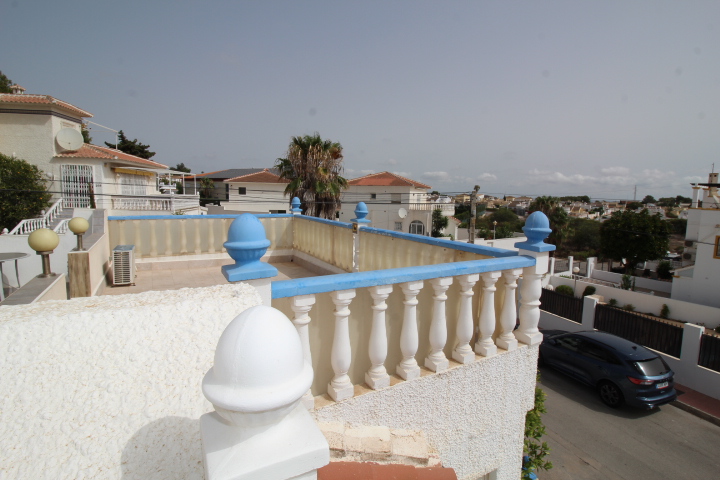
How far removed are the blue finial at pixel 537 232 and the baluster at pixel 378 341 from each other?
1.37m

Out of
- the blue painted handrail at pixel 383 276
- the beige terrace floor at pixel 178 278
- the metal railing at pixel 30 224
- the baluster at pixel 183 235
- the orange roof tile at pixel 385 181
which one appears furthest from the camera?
the orange roof tile at pixel 385 181

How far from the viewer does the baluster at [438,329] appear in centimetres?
274

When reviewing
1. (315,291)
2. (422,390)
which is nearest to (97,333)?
(315,291)

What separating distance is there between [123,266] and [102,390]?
202 inches

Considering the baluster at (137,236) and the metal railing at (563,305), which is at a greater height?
the baluster at (137,236)

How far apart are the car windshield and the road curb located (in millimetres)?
1831

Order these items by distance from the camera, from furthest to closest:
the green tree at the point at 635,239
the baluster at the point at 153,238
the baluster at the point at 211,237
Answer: the green tree at the point at 635,239
the baluster at the point at 211,237
the baluster at the point at 153,238

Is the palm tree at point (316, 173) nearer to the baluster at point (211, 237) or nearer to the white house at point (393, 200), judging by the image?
the baluster at point (211, 237)

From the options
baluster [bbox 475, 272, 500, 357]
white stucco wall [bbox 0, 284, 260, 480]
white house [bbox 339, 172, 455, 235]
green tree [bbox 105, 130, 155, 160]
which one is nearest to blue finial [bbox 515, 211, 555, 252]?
baluster [bbox 475, 272, 500, 357]

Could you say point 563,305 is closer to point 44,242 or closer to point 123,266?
point 123,266

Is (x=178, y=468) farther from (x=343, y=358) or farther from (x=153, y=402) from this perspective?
(x=343, y=358)

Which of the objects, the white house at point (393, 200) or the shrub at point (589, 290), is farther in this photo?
the white house at point (393, 200)

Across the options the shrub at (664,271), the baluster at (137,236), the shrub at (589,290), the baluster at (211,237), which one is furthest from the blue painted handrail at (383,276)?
the shrub at (664,271)

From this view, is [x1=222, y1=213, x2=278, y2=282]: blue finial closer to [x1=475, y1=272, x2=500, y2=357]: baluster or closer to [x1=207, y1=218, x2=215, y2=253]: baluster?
[x1=475, y1=272, x2=500, y2=357]: baluster
